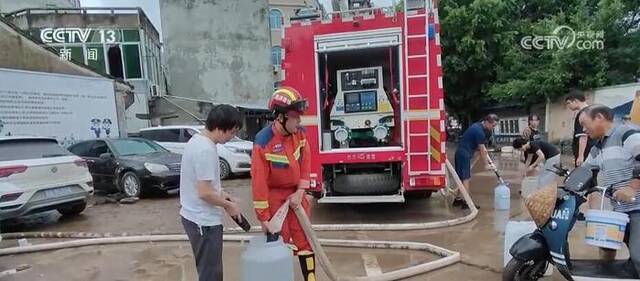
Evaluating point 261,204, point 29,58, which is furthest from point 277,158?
point 29,58

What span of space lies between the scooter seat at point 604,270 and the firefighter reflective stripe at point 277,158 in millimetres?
2305

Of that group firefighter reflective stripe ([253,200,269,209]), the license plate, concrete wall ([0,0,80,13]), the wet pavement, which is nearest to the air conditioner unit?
concrete wall ([0,0,80,13])

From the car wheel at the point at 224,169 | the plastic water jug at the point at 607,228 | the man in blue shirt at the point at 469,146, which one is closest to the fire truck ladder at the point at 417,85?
the man in blue shirt at the point at 469,146

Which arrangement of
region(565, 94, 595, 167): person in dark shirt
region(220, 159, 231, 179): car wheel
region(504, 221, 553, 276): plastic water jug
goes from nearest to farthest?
region(504, 221, 553, 276): plastic water jug → region(565, 94, 595, 167): person in dark shirt → region(220, 159, 231, 179): car wheel

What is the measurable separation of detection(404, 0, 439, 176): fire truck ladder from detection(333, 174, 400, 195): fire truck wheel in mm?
436

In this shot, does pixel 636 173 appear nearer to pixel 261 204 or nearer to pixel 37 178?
pixel 261 204

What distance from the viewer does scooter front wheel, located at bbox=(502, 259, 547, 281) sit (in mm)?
3672

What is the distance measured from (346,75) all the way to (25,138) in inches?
192

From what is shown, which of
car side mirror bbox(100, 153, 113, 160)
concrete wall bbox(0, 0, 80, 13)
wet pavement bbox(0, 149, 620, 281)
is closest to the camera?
wet pavement bbox(0, 149, 620, 281)

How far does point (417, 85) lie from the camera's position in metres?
6.19

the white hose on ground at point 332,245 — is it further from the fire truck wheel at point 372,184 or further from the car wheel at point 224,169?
the car wheel at point 224,169

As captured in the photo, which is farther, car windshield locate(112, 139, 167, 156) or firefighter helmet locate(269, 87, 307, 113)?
car windshield locate(112, 139, 167, 156)

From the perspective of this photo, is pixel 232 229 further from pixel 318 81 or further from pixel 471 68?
pixel 471 68

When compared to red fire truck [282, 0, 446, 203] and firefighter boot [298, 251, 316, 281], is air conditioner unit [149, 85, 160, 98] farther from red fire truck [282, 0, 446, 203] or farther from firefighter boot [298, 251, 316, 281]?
firefighter boot [298, 251, 316, 281]
